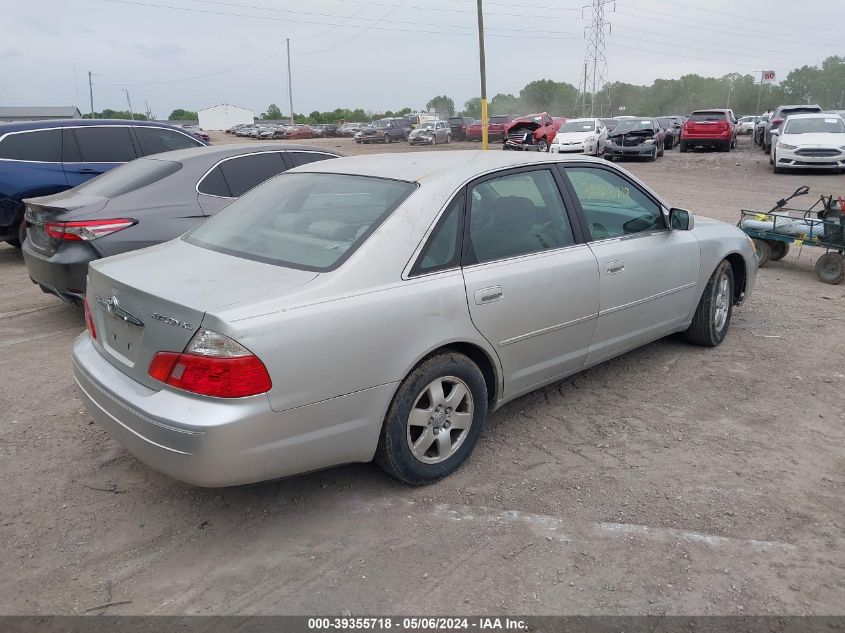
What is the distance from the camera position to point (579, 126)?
80.4 ft

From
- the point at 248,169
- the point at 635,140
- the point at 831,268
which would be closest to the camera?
the point at 248,169

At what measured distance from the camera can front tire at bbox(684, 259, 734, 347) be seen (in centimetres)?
518

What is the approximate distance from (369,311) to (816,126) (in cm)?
1943

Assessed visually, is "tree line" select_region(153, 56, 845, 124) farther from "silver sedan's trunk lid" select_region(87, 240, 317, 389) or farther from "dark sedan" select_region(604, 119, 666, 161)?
"silver sedan's trunk lid" select_region(87, 240, 317, 389)

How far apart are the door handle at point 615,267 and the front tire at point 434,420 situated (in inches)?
47.3

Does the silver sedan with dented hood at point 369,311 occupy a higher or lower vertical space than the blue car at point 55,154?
lower

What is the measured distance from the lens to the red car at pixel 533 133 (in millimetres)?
27828

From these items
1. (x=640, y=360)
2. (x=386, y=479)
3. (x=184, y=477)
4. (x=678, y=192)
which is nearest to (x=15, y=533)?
(x=184, y=477)

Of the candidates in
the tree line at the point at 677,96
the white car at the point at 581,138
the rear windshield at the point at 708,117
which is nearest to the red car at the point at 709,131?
the rear windshield at the point at 708,117

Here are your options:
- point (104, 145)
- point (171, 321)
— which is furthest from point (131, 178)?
point (171, 321)

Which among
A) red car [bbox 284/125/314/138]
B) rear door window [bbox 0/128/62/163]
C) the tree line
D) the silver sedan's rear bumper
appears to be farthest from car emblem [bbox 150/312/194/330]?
the tree line

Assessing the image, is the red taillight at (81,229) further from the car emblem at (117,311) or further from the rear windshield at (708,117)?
Result: the rear windshield at (708,117)

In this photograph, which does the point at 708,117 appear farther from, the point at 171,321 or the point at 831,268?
the point at 171,321

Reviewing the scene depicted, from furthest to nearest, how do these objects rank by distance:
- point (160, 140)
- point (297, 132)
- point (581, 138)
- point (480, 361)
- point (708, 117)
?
point (297, 132) → point (708, 117) → point (581, 138) → point (160, 140) → point (480, 361)
